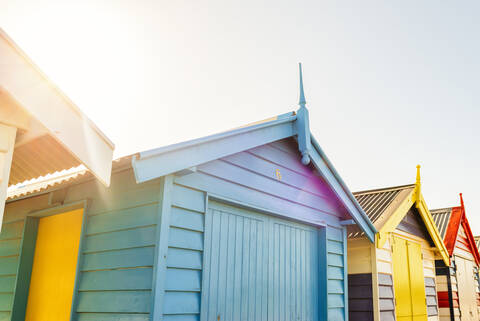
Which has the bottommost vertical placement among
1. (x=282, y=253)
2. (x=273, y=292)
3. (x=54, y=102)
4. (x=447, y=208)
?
(x=273, y=292)

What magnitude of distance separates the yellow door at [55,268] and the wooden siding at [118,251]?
0.44 meters

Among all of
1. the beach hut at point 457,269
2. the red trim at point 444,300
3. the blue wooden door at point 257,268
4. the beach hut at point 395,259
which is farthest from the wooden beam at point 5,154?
the red trim at point 444,300

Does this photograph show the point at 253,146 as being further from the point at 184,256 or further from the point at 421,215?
the point at 421,215

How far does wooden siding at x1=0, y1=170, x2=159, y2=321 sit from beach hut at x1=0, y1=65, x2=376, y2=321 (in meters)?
0.01

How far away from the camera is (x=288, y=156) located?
24.5 feet

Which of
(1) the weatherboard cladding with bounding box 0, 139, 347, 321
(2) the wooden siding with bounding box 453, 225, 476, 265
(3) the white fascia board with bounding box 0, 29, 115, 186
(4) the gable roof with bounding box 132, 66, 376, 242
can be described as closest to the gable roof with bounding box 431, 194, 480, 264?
(2) the wooden siding with bounding box 453, 225, 476, 265

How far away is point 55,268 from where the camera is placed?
6.32m

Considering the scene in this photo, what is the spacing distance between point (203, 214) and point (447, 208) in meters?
12.7

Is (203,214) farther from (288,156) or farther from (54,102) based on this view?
(54,102)

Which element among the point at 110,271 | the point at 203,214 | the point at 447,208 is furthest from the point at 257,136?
the point at 447,208

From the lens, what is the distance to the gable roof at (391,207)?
945cm

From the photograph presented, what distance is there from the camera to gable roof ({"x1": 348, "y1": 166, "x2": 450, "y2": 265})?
31.0 ft

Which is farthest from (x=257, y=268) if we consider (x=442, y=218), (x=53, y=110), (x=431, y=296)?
(x=442, y=218)

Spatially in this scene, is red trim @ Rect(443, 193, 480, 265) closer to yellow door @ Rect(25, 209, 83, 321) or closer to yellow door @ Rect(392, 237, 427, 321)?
yellow door @ Rect(392, 237, 427, 321)
